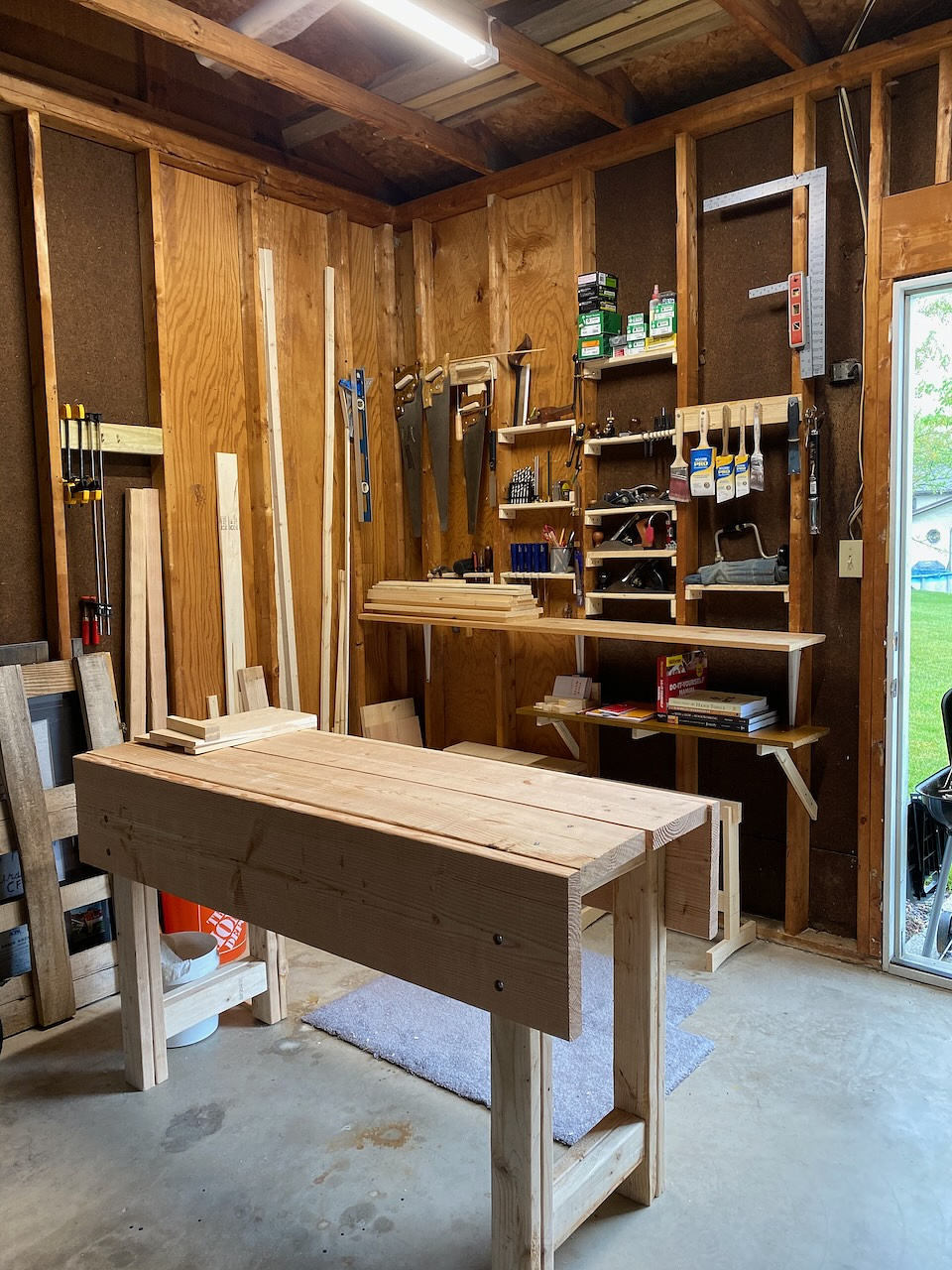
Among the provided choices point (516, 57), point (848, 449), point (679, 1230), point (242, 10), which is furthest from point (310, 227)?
point (679, 1230)

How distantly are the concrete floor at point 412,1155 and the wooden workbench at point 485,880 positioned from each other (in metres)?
0.24

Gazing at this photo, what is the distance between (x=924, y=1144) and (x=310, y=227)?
416 centimetres

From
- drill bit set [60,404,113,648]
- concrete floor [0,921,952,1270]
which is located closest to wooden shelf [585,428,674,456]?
drill bit set [60,404,113,648]

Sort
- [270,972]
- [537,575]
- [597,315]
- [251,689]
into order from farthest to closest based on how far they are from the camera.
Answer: [537,575] → [251,689] → [597,315] → [270,972]

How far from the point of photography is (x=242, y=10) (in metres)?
3.31

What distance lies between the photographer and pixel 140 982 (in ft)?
8.34

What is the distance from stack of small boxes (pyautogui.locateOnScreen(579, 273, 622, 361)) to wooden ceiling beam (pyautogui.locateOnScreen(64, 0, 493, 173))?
0.85m

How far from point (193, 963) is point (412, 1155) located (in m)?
0.96

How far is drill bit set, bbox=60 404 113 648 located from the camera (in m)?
3.27

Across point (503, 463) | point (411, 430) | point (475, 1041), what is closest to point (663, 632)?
point (503, 463)

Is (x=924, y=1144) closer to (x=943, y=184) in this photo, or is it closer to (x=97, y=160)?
(x=943, y=184)

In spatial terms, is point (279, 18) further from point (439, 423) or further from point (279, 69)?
point (439, 423)

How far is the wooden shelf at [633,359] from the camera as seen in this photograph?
3.56 meters

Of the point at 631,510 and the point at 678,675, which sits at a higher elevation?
the point at 631,510
